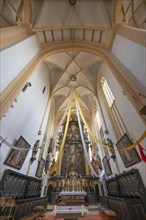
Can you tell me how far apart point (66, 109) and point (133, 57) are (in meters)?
4.75

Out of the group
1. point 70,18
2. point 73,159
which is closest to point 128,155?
point 70,18

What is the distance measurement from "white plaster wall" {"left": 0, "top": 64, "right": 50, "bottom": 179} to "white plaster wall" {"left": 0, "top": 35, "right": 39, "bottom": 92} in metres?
1.34

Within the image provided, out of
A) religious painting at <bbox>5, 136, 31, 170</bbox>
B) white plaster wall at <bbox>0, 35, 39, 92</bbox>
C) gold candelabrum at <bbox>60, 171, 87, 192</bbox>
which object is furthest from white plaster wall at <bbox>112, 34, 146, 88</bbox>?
gold candelabrum at <bbox>60, 171, 87, 192</bbox>

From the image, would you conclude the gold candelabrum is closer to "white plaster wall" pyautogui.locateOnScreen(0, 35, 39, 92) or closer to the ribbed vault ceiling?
"white plaster wall" pyautogui.locateOnScreen(0, 35, 39, 92)

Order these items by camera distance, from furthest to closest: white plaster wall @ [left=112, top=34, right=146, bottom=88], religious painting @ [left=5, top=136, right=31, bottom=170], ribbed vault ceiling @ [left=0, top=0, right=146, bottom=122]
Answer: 1. ribbed vault ceiling @ [left=0, top=0, right=146, bottom=122]
2. religious painting @ [left=5, top=136, right=31, bottom=170]
3. white plaster wall @ [left=112, top=34, right=146, bottom=88]

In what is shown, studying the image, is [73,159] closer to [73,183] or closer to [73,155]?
[73,155]

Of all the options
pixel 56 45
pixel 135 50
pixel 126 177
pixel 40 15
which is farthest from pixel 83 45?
pixel 126 177

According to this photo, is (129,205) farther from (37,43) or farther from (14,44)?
(37,43)

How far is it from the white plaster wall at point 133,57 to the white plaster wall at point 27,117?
5909 mm

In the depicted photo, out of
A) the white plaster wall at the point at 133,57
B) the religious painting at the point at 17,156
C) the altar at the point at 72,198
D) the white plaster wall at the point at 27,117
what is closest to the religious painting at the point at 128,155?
the white plaster wall at the point at 133,57

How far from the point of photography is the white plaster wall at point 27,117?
16.5ft

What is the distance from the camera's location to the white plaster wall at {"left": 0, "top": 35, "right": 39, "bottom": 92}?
4.42 m

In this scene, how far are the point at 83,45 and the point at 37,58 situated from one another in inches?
147

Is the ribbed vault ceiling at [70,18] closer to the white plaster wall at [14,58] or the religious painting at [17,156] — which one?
the white plaster wall at [14,58]
